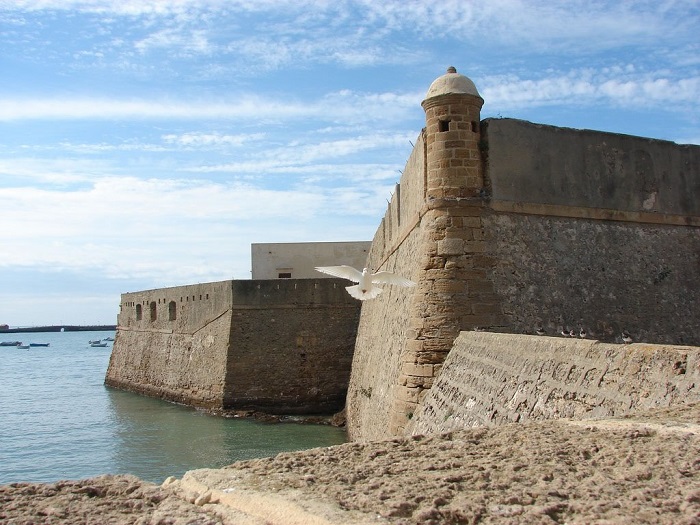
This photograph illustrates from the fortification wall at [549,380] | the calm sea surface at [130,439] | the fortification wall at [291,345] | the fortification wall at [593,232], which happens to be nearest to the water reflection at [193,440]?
the calm sea surface at [130,439]

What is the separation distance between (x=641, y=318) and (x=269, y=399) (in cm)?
1159

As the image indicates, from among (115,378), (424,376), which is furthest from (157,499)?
(115,378)

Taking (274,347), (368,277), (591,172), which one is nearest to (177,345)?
(274,347)

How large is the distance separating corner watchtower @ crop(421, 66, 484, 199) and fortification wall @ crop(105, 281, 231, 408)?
476 inches

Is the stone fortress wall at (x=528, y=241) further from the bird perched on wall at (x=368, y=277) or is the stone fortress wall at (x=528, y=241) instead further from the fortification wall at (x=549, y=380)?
the bird perched on wall at (x=368, y=277)

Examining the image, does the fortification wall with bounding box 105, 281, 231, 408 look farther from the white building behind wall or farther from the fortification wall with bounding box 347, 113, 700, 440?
the fortification wall with bounding box 347, 113, 700, 440

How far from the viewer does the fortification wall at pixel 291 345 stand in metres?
19.3

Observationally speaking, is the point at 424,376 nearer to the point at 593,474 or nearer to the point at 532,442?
the point at 532,442

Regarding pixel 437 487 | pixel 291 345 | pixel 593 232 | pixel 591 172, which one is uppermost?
pixel 591 172

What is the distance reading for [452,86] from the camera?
9180mm

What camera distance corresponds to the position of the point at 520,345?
21.4 ft

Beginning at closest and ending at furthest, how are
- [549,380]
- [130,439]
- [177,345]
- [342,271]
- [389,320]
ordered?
[549,380] → [342,271] → [389,320] → [130,439] → [177,345]

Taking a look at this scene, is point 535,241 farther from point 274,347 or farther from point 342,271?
point 274,347

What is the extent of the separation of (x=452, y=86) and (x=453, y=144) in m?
0.76
